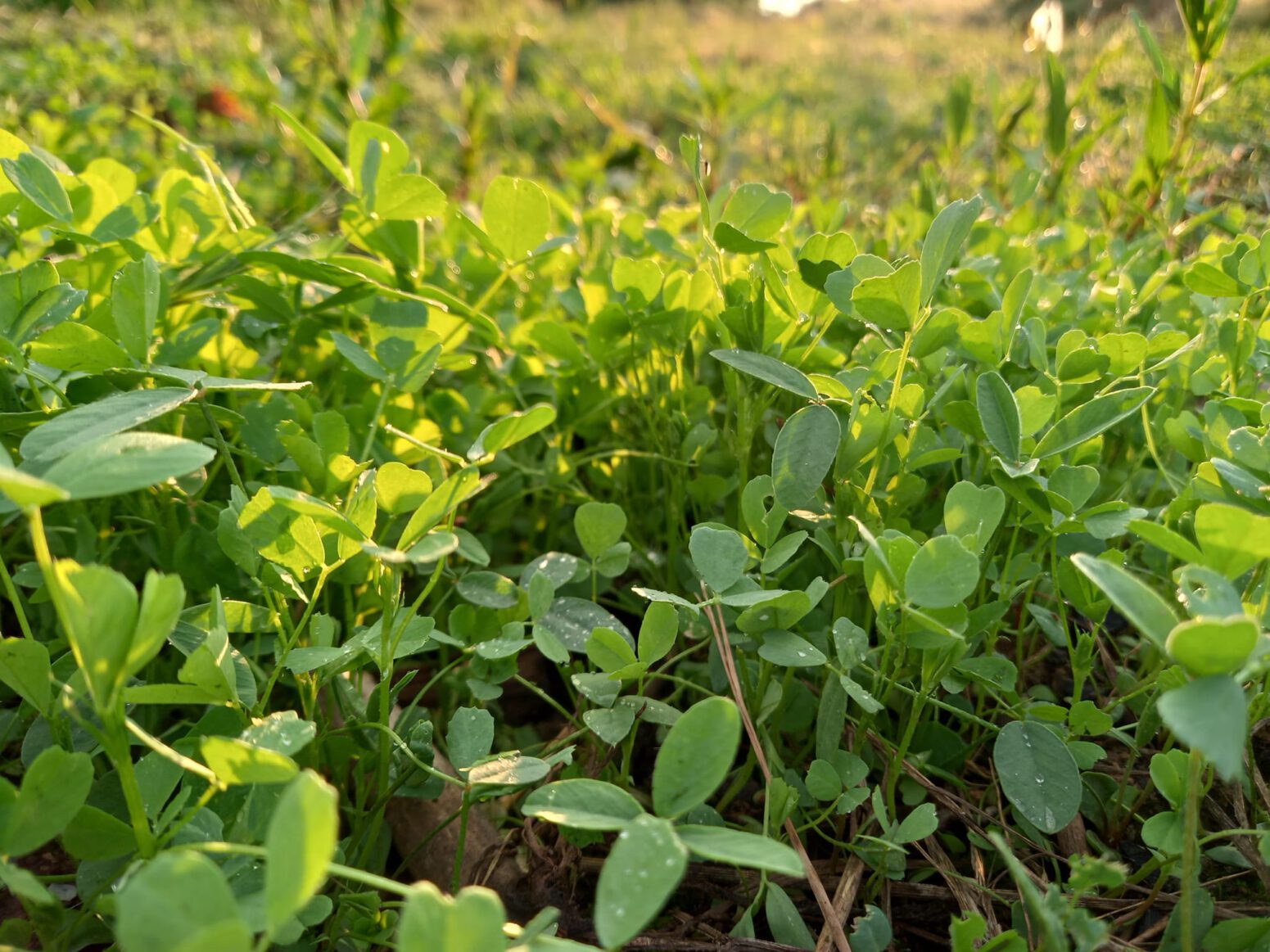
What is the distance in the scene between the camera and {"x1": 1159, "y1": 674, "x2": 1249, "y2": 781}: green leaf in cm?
46

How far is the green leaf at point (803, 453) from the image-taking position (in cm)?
81

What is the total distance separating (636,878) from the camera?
0.51m

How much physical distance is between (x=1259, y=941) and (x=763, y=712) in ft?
1.32

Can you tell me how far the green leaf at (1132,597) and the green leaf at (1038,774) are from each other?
0.25 m

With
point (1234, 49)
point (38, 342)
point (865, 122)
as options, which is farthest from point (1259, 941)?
point (865, 122)

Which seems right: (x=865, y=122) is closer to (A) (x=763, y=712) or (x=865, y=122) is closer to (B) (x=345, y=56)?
(B) (x=345, y=56)

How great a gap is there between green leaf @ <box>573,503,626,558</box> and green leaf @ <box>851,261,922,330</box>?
314 millimetres

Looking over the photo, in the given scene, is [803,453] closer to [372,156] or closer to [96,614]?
[96,614]

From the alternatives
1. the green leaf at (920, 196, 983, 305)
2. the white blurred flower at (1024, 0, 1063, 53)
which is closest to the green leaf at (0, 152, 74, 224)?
the green leaf at (920, 196, 983, 305)

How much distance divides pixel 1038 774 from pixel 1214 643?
0.97 ft

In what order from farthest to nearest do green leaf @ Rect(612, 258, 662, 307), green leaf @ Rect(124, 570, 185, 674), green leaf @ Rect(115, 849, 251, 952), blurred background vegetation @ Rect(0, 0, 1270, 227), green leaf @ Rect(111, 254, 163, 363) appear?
blurred background vegetation @ Rect(0, 0, 1270, 227) → green leaf @ Rect(612, 258, 662, 307) → green leaf @ Rect(111, 254, 163, 363) → green leaf @ Rect(124, 570, 185, 674) → green leaf @ Rect(115, 849, 251, 952)

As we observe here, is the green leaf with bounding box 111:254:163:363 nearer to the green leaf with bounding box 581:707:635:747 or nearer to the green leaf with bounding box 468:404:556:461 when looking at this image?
the green leaf with bounding box 468:404:556:461

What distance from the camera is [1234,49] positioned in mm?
3035

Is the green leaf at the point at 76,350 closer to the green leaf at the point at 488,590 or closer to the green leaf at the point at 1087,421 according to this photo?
the green leaf at the point at 488,590
